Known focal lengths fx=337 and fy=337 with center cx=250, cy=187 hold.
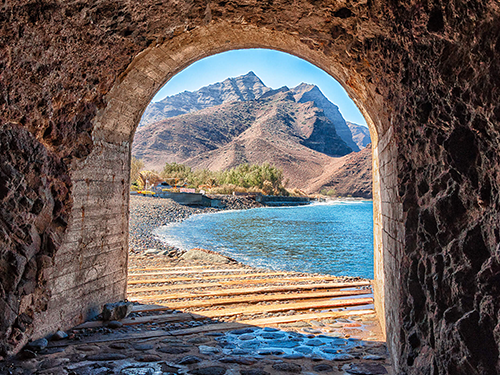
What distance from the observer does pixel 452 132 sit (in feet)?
6.52

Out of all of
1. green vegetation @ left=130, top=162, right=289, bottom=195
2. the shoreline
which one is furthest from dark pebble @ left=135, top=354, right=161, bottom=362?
green vegetation @ left=130, top=162, right=289, bottom=195

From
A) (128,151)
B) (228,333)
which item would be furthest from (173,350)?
(128,151)

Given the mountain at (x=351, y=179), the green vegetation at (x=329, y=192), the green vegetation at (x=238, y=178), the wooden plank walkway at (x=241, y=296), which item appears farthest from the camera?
the mountain at (x=351, y=179)

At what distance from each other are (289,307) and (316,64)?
3870mm

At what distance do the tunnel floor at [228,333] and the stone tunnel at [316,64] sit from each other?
0.41 metres

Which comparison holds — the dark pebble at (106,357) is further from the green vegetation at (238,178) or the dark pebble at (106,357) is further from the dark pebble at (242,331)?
the green vegetation at (238,178)

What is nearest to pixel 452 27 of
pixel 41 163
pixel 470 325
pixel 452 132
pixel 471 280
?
pixel 452 132

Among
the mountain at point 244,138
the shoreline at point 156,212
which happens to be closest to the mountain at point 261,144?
the mountain at point 244,138

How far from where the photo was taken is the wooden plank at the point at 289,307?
5.30m

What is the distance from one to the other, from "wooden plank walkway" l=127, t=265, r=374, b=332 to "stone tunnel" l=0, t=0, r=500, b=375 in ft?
3.16

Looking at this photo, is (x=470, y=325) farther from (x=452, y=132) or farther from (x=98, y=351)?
(x=98, y=351)

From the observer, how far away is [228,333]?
4.52 metres

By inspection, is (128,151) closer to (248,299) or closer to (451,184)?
(248,299)

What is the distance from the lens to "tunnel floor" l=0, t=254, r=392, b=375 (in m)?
3.37
